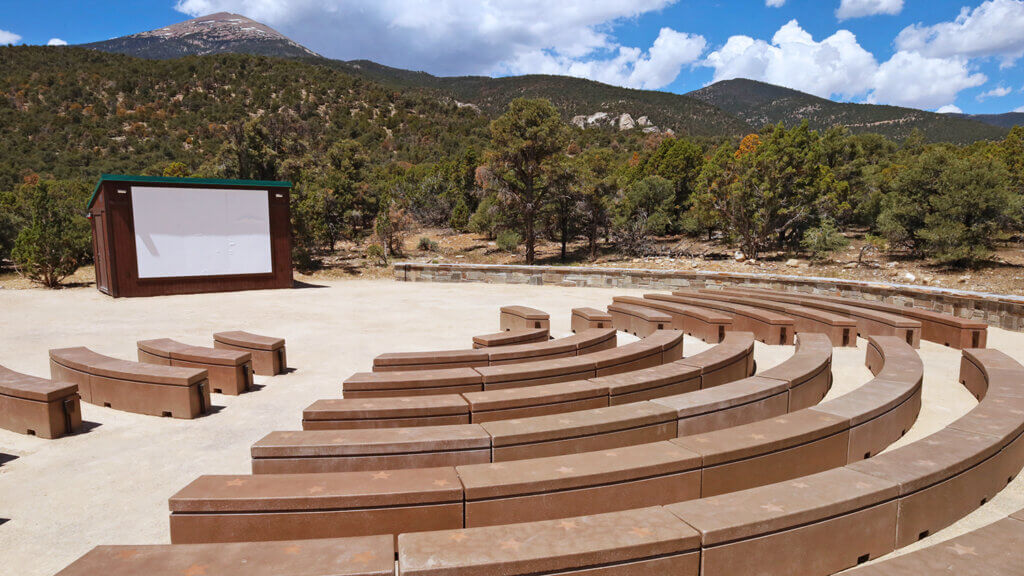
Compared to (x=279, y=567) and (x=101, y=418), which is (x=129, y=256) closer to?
(x=101, y=418)

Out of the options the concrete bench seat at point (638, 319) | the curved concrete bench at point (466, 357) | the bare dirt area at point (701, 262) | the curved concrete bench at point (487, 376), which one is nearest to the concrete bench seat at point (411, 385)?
the curved concrete bench at point (487, 376)

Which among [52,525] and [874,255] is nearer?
[52,525]

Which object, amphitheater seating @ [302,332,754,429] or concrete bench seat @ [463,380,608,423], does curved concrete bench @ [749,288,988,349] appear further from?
concrete bench seat @ [463,380,608,423]

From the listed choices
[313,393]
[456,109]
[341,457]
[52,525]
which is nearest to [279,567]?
[341,457]

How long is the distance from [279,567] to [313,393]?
5007 millimetres

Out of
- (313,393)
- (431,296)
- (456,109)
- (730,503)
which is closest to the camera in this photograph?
(730,503)

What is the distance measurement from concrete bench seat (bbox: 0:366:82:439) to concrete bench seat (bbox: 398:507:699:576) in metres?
5.21

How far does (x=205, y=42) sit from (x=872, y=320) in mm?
212286

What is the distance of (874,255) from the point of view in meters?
22.7

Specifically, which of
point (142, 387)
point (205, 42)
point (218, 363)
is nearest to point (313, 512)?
point (142, 387)

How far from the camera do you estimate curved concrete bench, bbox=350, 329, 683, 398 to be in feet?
19.5

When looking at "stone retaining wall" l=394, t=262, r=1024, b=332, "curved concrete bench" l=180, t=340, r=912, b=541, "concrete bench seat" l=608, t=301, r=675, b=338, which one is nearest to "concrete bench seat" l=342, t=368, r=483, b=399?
"curved concrete bench" l=180, t=340, r=912, b=541

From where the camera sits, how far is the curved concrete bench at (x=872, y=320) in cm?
979

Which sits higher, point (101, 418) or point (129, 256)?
point (129, 256)
